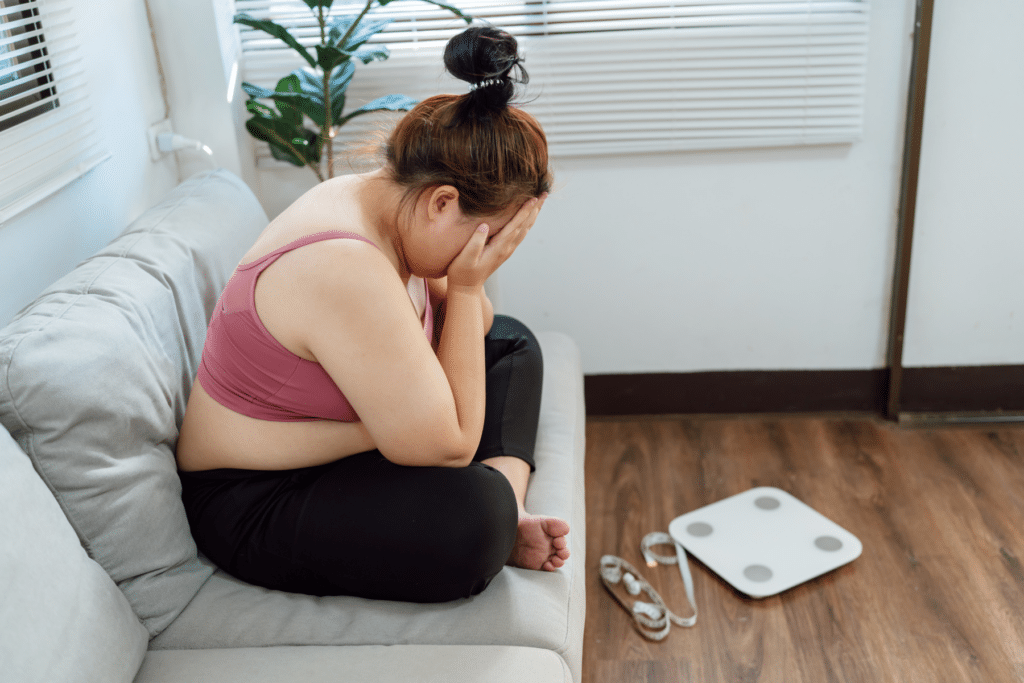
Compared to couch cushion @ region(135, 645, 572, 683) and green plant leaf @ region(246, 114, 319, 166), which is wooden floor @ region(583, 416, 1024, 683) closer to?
couch cushion @ region(135, 645, 572, 683)

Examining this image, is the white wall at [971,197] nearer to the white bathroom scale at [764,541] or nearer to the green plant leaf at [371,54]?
the white bathroom scale at [764,541]

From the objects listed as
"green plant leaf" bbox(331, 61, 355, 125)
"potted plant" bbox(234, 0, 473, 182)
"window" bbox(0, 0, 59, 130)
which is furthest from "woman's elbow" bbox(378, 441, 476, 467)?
"green plant leaf" bbox(331, 61, 355, 125)

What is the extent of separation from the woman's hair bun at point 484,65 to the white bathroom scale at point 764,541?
105 centimetres

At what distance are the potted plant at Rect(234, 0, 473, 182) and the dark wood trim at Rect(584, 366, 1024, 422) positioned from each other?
3.09 feet

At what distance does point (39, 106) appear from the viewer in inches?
57.2

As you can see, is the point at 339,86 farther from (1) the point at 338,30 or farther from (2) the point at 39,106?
(2) the point at 39,106

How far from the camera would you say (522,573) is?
117 cm

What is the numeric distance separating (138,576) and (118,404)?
220 millimetres

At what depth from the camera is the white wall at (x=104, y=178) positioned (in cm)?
134

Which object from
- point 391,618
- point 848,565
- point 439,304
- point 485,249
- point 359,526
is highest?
point 485,249

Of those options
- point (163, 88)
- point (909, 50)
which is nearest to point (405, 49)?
point (163, 88)

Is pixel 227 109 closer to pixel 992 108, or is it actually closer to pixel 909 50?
pixel 909 50

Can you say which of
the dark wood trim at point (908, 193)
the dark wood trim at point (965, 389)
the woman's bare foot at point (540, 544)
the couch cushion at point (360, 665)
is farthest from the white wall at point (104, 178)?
the dark wood trim at point (965, 389)

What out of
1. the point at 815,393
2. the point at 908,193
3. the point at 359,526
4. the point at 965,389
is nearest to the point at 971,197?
the point at 908,193
